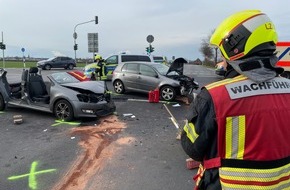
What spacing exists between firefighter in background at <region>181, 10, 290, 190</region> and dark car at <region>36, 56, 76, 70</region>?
39455 mm

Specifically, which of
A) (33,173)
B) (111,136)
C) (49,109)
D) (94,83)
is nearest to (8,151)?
(33,173)

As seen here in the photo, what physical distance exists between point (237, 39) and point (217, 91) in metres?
0.30

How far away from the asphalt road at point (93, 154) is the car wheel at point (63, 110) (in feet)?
0.84

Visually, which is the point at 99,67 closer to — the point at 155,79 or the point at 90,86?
the point at 155,79

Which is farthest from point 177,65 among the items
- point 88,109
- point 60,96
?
point 60,96

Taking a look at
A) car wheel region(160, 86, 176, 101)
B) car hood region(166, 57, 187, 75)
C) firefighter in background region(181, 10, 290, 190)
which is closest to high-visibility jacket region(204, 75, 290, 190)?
firefighter in background region(181, 10, 290, 190)

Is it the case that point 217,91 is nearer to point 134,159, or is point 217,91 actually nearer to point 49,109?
point 134,159

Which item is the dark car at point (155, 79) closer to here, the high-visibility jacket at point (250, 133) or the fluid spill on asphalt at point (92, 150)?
the fluid spill on asphalt at point (92, 150)

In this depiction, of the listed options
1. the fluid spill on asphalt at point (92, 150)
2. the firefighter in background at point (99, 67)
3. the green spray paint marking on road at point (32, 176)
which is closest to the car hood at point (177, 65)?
the fluid spill on asphalt at point (92, 150)

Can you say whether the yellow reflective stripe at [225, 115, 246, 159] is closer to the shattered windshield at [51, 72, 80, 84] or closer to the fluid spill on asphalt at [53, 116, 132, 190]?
the fluid spill on asphalt at [53, 116, 132, 190]

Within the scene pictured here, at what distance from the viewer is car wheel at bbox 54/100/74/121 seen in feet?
30.9

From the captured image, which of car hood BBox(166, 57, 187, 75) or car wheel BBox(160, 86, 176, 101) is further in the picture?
car hood BBox(166, 57, 187, 75)

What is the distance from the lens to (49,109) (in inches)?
387

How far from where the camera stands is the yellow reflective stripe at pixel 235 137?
179 centimetres
